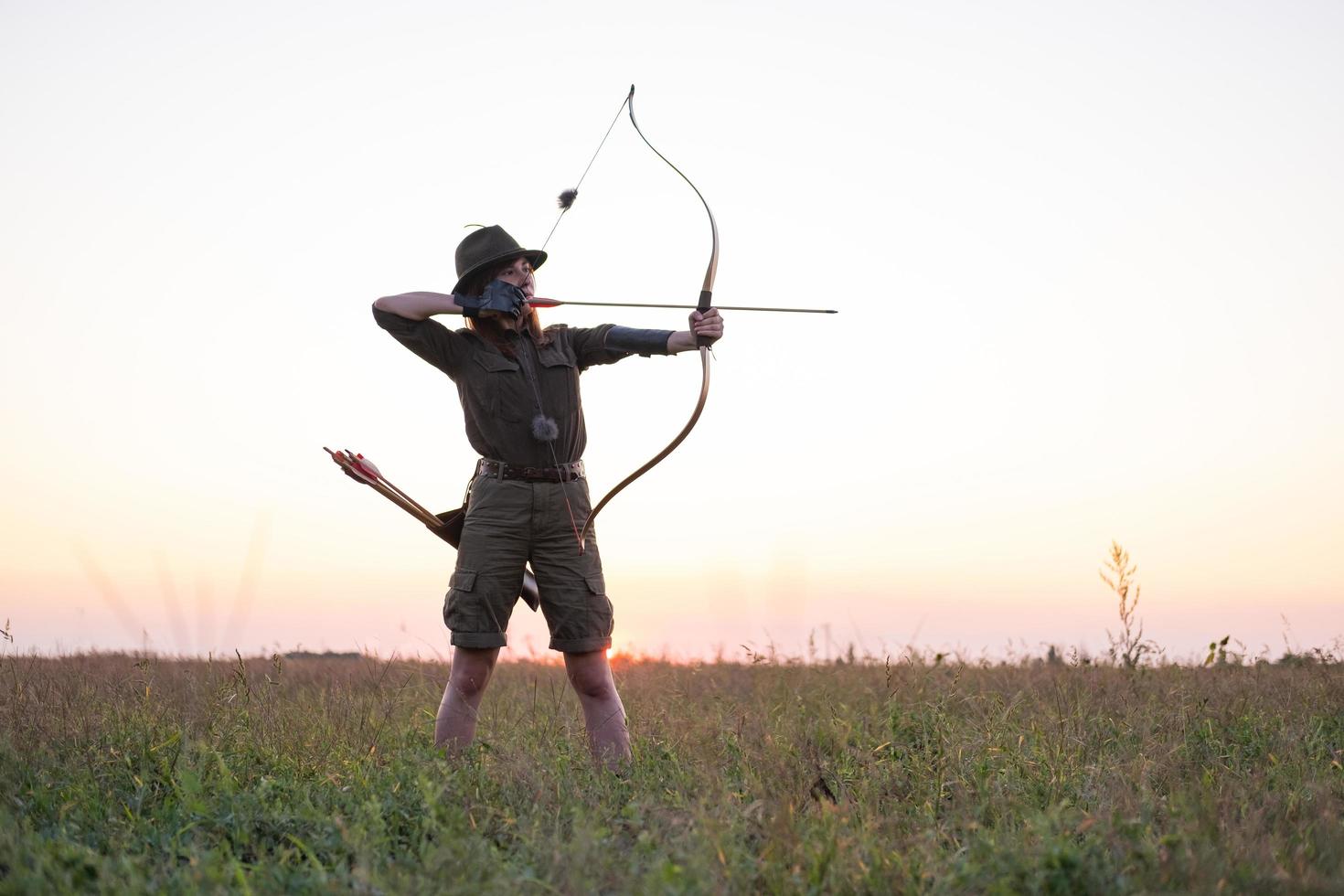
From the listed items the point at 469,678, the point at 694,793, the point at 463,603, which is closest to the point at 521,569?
the point at 463,603

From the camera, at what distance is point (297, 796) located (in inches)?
172

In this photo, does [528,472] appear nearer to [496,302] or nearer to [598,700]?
[496,302]

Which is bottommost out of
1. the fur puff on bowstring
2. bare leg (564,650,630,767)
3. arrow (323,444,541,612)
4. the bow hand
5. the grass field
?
the grass field

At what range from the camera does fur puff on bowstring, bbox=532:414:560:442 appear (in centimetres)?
530

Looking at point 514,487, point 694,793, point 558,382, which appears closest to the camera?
point 694,793

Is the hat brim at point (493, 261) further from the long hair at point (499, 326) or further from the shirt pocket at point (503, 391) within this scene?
the shirt pocket at point (503, 391)

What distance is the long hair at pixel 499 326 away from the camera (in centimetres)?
547

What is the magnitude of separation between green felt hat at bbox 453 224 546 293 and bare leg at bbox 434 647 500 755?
5.96ft

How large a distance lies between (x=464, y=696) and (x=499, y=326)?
5.87 ft

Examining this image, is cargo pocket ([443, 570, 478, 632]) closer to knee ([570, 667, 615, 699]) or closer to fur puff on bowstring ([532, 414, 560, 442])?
knee ([570, 667, 615, 699])

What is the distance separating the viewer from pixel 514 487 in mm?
5281

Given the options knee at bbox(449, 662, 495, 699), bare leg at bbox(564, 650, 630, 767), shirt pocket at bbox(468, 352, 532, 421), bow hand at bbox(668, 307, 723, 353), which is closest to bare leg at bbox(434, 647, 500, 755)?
knee at bbox(449, 662, 495, 699)

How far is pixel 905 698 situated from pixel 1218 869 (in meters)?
3.66

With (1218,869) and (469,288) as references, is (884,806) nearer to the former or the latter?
(1218,869)
